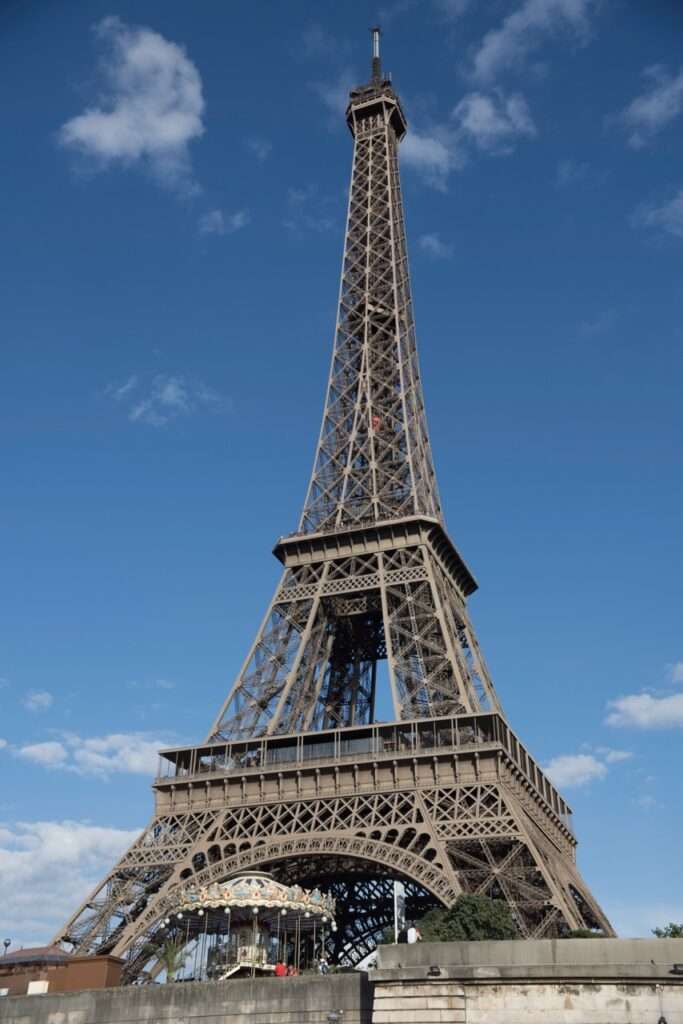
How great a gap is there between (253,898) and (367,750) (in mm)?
15026

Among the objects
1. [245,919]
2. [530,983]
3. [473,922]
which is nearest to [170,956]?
[245,919]

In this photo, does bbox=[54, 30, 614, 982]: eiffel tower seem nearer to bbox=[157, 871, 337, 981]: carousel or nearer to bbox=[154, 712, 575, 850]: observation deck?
bbox=[154, 712, 575, 850]: observation deck

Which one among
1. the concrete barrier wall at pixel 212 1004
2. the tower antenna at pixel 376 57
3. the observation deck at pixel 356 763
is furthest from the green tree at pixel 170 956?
the tower antenna at pixel 376 57

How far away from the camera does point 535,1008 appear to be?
24641 mm

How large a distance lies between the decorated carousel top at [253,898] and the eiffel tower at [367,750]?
703 centimetres

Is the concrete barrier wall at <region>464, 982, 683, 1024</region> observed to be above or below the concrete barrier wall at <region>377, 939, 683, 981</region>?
below

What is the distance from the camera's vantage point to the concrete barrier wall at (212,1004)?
29266 mm

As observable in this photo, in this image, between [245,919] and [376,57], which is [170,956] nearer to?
[245,919]

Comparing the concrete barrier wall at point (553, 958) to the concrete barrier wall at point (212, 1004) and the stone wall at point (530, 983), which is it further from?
the concrete barrier wall at point (212, 1004)

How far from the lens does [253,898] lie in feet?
138

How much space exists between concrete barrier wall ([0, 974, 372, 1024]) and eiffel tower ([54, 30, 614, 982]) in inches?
643

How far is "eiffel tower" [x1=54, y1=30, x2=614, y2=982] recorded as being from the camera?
1973 inches

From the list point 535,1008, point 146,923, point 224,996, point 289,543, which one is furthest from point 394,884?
point 535,1008

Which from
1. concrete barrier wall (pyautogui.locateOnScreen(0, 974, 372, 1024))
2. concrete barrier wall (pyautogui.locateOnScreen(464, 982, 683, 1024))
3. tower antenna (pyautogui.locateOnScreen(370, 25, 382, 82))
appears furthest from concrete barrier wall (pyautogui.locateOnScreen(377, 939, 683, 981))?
tower antenna (pyautogui.locateOnScreen(370, 25, 382, 82))
